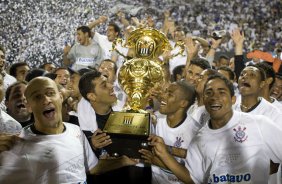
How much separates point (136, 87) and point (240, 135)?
2.85 ft

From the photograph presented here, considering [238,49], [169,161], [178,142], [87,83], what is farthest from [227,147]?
[238,49]

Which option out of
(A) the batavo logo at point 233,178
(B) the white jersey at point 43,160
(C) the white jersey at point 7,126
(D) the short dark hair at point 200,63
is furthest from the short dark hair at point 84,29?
(A) the batavo logo at point 233,178

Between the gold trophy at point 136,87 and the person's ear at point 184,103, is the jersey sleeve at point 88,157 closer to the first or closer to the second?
the gold trophy at point 136,87

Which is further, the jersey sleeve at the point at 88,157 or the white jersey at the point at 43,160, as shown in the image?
the jersey sleeve at the point at 88,157

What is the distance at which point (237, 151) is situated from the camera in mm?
2592

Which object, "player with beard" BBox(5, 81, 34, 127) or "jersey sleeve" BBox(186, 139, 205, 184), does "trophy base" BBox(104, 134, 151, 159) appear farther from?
"player with beard" BBox(5, 81, 34, 127)

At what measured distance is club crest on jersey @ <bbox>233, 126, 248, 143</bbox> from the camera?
262 centimetres

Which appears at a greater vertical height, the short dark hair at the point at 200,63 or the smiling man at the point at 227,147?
the short dark hair at the point at 200,63

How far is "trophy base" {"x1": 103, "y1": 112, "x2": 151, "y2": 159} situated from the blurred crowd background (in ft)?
20.4

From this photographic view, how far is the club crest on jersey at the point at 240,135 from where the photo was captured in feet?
8.58


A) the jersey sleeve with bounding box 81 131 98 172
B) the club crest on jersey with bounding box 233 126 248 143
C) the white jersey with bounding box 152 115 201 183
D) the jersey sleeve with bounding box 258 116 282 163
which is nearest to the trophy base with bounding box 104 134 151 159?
the jersey sleeve with bounding box 81 131 98 172

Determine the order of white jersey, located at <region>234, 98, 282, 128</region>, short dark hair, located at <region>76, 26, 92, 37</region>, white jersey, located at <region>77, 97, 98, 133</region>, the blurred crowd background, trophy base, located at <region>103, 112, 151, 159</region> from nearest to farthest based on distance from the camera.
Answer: trophy base, located at <region>103, 112, 151, 159</region> < white jersey, located at <region>234, 98, 282, 128</region> < white jersey, located at <region>77, 97, 98, 133</region> < short dark hair, located at <region>76, 26, 92, 37</region> < the blurred crowd background

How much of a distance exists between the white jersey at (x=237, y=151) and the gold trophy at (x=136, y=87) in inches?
14.0

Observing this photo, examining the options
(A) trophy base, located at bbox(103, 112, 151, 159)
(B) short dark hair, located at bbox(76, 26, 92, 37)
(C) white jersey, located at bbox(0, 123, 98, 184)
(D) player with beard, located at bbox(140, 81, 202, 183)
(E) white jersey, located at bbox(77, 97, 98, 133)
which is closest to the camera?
(C) white jersey, located at bbox(0, 123, 98, 184)
